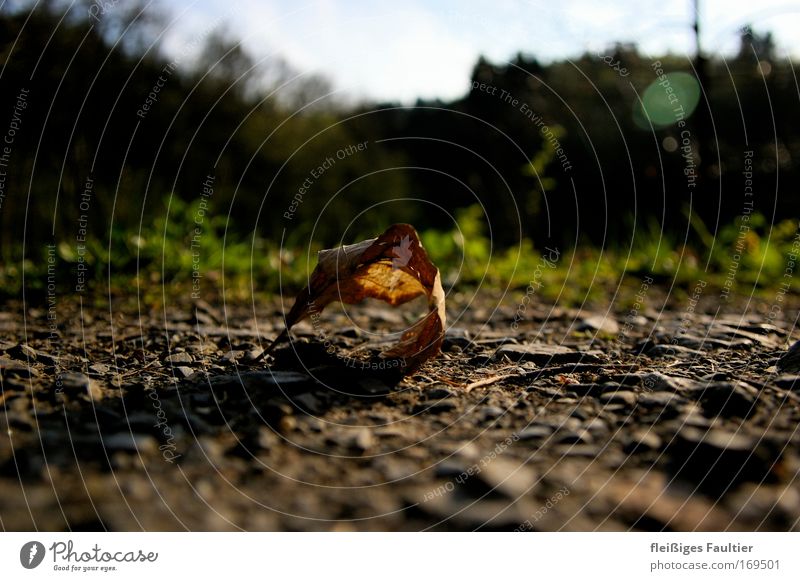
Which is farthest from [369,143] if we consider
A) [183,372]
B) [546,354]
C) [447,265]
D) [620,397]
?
[620,397]

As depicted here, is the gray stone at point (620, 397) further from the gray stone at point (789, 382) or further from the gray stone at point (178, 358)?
the gray stone at point (178, 358)

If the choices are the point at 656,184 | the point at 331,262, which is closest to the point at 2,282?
the point at 331,262

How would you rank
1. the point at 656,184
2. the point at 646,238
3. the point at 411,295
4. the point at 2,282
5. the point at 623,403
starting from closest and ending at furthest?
the point at 623,403
the point at 411,295
the point at 2,282
the point at 646,238
the point at 656,184

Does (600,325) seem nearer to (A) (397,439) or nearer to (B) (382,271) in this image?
(B) (382,271)

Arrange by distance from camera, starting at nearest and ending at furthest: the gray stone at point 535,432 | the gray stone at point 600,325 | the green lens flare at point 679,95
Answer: the gray stone at point 535,432 → the gray stone at point 600,325 → the green lens flare at point 679,95

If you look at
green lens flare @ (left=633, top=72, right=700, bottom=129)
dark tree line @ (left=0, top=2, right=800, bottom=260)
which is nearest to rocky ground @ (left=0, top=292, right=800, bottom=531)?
dark tree line @ (left=0, top=2, right=800, bottom=260)

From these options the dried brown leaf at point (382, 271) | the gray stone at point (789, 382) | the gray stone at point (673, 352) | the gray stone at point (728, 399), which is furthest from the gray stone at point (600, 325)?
the dried brown leaf at point (382, 271)
